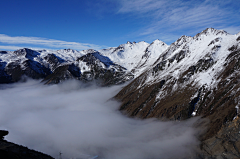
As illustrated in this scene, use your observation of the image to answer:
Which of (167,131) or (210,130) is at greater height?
(210,130)

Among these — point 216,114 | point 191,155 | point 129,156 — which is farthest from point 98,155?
point 216,114

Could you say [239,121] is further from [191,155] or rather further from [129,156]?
[129,156]

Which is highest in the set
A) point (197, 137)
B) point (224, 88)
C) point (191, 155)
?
point (224, 88)

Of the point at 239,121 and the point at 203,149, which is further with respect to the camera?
the point at 203,149

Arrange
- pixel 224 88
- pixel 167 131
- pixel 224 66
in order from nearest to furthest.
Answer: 1. pixel 224 88
2. pixel 167 131
3. pixel 224 66

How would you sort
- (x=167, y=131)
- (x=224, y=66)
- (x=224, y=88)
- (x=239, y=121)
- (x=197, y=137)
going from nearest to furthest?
(x=239, y=121) → (x=197, y=137) → (x=224, y=88) → (x=167, y=131) → (x=224, y=66)

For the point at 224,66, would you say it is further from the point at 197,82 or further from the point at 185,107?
the point at 185,107

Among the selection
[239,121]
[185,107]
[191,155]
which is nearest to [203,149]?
[191,155]

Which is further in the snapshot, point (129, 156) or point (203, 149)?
point (129, 156)

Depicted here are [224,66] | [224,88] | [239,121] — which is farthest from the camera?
[224,66]
